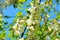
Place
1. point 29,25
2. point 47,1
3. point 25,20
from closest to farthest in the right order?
point 29,25 < point 25,20 < point 47,1

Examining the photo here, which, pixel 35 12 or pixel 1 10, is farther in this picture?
pixel 1 10

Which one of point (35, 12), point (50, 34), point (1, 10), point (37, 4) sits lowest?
point (50, 34)

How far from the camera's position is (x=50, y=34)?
254 cm

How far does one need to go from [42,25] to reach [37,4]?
63cm

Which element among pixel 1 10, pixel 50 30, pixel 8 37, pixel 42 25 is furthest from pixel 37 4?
pixel 8 37

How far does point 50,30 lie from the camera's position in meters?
2.54

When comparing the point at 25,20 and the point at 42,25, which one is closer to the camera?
the point at 25,20

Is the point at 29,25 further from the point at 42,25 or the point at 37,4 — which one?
the point at 42,25

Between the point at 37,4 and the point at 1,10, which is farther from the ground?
the point at 1,10

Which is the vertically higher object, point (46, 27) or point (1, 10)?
point (1, 10)

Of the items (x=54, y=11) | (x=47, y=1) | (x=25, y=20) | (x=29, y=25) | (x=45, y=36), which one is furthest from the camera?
(x=54, y=11)

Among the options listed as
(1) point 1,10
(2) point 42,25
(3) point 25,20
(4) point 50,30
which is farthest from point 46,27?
(1) point 1,10

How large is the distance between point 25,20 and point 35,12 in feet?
0.69

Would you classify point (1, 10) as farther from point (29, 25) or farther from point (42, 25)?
point (29, 25)
